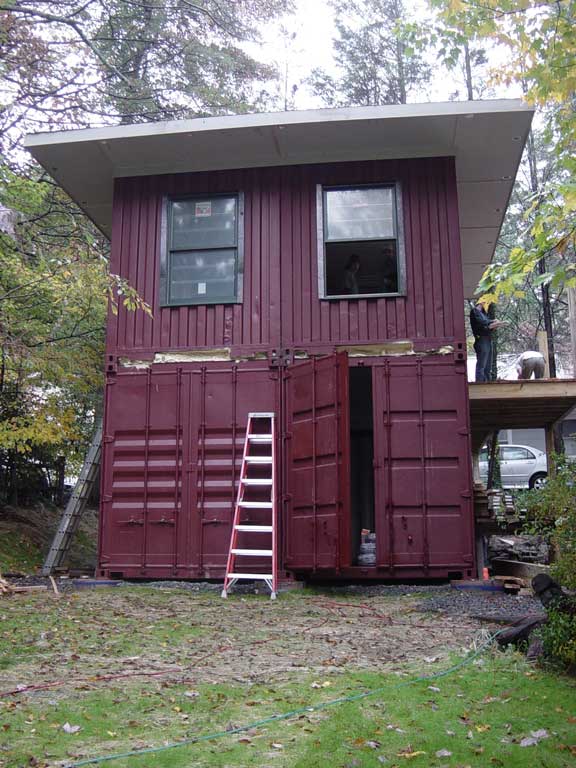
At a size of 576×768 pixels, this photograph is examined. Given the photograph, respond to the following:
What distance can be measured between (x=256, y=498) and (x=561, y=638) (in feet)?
17.0

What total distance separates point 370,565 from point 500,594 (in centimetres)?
179

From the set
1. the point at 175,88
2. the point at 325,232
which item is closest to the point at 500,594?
the point at 325,232

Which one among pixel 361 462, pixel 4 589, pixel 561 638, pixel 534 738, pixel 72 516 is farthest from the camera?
pixel 361 462

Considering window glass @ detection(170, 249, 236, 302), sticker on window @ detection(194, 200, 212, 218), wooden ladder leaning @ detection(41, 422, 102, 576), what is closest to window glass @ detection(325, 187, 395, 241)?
window glass @ detection(170, 249, 236, 302)

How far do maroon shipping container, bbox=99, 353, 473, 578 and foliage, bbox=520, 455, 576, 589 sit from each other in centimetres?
332

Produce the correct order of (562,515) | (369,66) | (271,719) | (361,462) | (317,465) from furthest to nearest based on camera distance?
(369,66)
(361,462)
(317,465)
(562,515)
(271,719)

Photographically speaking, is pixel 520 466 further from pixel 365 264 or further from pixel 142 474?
pixel 142 474

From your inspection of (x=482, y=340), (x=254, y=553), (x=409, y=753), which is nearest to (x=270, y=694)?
(x=409, y=753)

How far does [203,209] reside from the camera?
36.1 ft

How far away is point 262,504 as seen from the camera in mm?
9320

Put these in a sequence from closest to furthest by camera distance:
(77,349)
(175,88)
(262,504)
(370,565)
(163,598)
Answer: (163,598)
(262,504)
(370,565)
(77,349)
(175,88)

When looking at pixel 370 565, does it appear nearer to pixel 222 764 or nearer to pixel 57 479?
pixel 222 764

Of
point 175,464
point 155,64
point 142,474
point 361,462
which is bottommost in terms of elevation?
point 142,474

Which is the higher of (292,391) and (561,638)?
(292,391)
